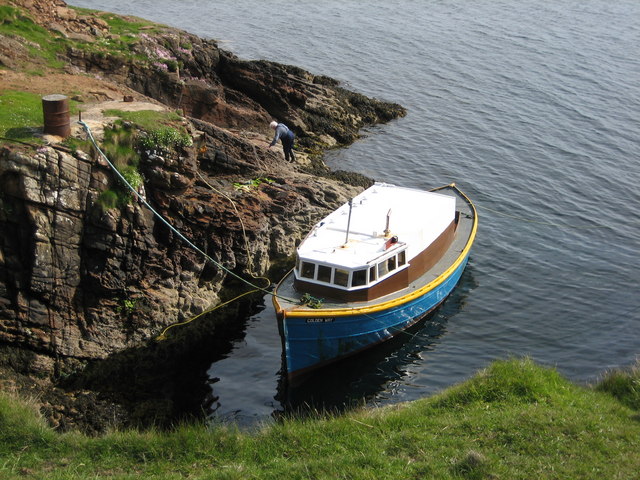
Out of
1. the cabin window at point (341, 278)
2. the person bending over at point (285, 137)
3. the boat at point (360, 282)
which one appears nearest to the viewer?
the boat at point (360, 282)

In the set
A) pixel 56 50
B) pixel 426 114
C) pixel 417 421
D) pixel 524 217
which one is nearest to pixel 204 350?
pixel 417 421

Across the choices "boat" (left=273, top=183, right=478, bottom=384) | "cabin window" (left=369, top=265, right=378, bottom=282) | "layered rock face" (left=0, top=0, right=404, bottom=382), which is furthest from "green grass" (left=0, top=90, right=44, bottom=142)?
"cabin window" (left=369, top=265, right=378, bottom=282)

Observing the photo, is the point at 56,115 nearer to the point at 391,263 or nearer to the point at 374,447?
the point at 391,263

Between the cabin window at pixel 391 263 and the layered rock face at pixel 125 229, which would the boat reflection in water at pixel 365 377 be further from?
the layered rock face at pixel 125 229

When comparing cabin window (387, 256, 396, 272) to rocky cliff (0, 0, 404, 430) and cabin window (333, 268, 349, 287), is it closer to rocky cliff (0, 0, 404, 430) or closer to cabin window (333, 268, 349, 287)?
cabin window (333, 268, 349, 287)

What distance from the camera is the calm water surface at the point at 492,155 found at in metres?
24.0

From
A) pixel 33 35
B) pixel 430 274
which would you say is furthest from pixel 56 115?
pixel 430 274

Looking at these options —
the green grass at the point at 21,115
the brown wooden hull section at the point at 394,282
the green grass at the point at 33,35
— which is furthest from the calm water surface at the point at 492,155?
the green grass at the point at 33,35

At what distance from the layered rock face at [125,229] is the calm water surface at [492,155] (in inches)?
112

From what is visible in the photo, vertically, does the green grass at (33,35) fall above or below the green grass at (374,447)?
above

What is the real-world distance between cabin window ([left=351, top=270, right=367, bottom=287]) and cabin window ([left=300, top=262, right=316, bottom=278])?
135cm

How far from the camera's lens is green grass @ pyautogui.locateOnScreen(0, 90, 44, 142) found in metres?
21.6

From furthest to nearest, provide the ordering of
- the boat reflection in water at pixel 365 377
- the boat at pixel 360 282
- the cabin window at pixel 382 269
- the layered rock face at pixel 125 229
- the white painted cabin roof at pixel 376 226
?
the cabin window at pixel 382 269
the white painted cabin roof at pixel 376 226
the boat at pixel 360 282
the boat reflection in water at pixel 365 377
the layered rock face at pixel 125 229

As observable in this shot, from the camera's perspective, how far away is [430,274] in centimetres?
2650
